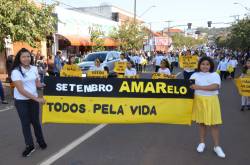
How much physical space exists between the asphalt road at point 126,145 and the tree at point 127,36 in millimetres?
39403

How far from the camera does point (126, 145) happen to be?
7.68 metres

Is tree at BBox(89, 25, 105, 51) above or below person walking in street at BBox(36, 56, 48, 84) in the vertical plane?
above

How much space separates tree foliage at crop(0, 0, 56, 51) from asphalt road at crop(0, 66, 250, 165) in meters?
6.80

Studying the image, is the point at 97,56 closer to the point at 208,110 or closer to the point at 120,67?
the point at 120,67

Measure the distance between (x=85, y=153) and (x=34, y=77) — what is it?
1498 mm

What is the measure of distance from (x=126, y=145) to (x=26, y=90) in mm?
2064

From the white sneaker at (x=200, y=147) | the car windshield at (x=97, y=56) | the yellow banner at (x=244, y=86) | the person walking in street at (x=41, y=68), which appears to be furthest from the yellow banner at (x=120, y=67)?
the white sneaker at (x=200, y=147)

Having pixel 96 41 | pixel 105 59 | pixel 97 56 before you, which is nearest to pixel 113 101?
pixel 105 59

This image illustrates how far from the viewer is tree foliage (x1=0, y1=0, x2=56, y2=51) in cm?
1619

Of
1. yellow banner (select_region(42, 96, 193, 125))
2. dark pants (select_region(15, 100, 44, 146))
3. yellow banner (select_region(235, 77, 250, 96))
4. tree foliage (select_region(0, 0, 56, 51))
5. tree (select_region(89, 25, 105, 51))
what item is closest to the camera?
dark pants (select_region(15, 100, 44, 146))


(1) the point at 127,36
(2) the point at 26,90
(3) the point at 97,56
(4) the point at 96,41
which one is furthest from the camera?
(1) the point at 127,36

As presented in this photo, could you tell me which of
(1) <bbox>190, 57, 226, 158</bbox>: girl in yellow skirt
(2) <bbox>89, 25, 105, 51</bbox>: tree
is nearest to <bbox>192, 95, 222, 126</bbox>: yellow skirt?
(1) <bbox>190, 57, 226, 158</bbox>: girl in yellow skirt

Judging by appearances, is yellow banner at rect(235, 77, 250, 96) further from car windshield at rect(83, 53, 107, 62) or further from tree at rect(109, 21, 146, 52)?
tree at rect(109, 21, 146, 52)

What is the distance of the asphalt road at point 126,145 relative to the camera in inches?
264
